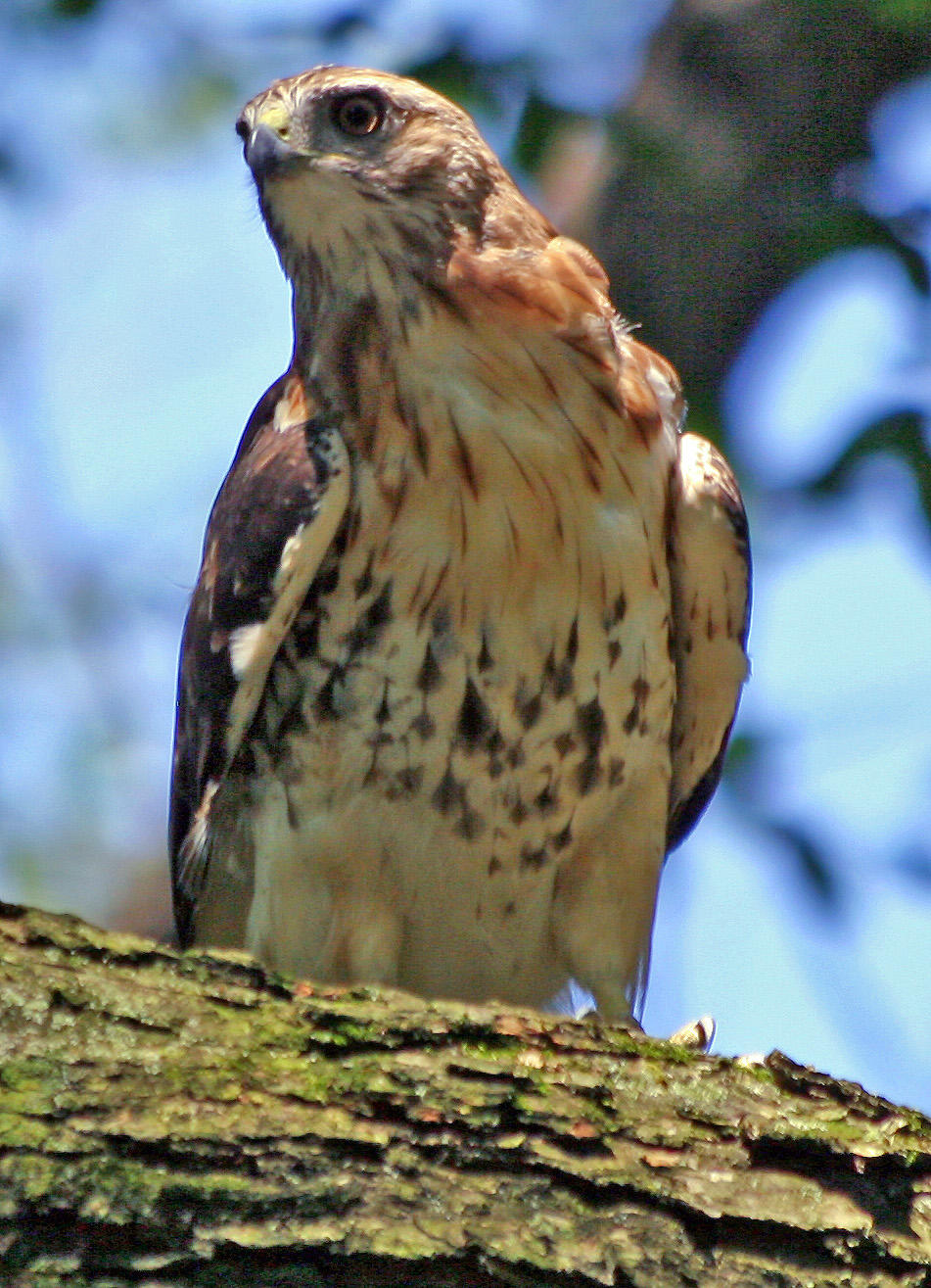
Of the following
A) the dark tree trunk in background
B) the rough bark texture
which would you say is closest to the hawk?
A: the dark tree trunk in background

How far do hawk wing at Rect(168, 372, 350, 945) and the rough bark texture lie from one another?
1.55 m

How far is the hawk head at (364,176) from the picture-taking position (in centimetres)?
441

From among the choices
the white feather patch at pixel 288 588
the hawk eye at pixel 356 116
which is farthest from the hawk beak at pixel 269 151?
the white feather patch at pixel 288 588

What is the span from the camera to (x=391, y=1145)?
102 inches

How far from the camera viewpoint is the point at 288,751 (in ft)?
14.2

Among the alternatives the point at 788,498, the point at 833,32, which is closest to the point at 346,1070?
the point at 788,498

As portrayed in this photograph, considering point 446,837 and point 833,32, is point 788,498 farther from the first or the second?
point 446,837

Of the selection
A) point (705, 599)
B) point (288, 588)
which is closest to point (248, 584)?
point (288, 588)

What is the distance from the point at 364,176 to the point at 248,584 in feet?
3.60

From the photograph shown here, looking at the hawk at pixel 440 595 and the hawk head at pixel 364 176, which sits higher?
the hawk head at pixel 364 176

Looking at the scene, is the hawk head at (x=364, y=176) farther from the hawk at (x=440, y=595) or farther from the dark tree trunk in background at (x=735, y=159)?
the dark tree trunk in background at (x=735, y=159)

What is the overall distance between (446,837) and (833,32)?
2.83 meters

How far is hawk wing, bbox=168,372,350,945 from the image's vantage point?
4.26 metres

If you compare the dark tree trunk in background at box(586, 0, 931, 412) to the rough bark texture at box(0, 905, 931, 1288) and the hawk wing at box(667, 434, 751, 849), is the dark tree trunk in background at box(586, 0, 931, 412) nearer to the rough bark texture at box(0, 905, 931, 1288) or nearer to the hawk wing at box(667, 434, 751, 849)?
the hawk wing at box(667, 434, 751, 849)
